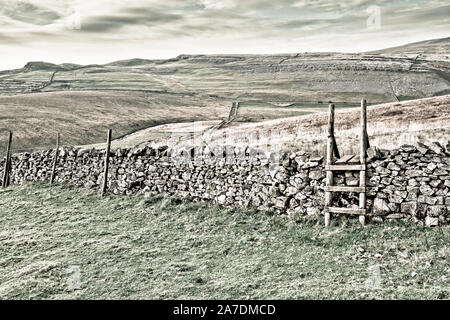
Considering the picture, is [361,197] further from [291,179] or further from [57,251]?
[57,251]

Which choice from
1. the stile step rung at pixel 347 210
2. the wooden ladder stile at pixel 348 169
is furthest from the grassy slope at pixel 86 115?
the stile step rung at pixel 347 210

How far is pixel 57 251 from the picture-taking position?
11508 millimetres

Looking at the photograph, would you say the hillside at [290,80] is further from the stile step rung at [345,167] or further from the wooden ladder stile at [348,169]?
the stile step rung at [345,167]

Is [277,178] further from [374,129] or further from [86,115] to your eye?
[86,115]

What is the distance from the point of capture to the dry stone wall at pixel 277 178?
9.85m

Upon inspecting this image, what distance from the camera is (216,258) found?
9.84 m

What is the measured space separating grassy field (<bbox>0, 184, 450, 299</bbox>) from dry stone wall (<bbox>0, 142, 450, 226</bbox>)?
0.51 meters

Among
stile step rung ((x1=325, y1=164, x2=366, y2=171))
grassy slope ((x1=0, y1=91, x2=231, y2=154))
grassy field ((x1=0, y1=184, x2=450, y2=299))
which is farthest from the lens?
grassy slope ((x1=0, y1=91, x2=231, y2=154))

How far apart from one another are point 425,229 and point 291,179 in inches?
145

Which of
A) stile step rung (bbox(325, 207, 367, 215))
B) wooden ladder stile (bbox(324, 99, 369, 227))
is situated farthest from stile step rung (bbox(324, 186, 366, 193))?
stile step rung (bbox(325, 207, 367, 215))

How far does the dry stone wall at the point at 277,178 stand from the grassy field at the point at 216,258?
507 millimetres

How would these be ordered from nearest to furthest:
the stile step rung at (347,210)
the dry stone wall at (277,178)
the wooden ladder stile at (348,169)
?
1. the dry stone wall at (277,178)
2. the stile step rung at (347,210)
3. the wooden ladder stile at (348,169)

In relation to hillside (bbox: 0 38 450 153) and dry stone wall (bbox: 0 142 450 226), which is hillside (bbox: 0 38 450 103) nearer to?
hillside (bbox: 0 38 450 153)

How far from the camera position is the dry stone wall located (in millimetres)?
9852
